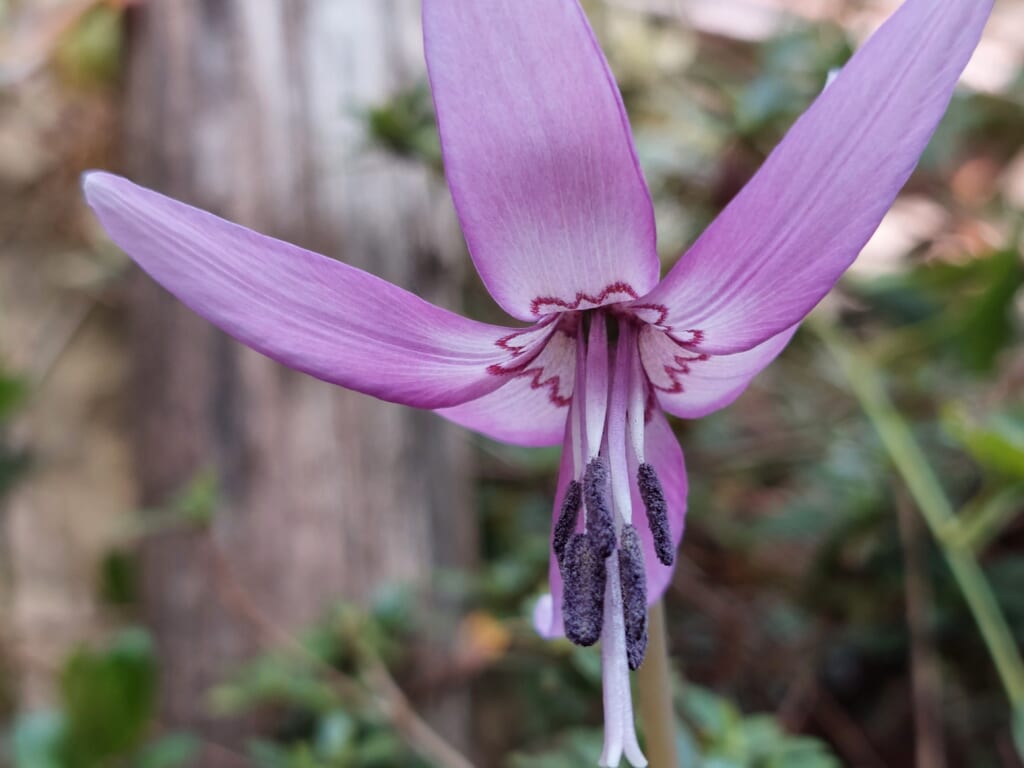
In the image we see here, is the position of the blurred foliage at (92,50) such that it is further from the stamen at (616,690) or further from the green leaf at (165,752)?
the stamen at (616,690)

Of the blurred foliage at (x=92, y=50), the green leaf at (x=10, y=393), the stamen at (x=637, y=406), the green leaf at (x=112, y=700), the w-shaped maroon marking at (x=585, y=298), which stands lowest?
the green leaf at (x=112, y=700)

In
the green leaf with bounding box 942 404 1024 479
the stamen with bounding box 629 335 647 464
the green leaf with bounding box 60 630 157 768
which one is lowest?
the green leaf with bounding box 60 630 157 768

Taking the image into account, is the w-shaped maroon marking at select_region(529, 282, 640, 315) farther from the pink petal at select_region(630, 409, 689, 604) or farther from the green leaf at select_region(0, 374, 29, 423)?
the green leaf at select_region(0, 374, 29, 423)

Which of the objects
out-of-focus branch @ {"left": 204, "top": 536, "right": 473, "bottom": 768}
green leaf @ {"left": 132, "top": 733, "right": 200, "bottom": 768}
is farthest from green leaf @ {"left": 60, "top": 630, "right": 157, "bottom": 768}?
out-of-focus branch @ {"left": 204, "top": 536, "right": 473, "bottom": 768}

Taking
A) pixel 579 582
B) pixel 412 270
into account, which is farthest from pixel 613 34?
pixel 579 582

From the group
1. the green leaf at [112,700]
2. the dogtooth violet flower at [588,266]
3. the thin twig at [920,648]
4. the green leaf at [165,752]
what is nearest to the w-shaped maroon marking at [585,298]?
the dogtooth violet flower at [588,266]

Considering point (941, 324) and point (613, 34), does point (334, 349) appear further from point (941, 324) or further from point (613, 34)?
point (613, 34)
